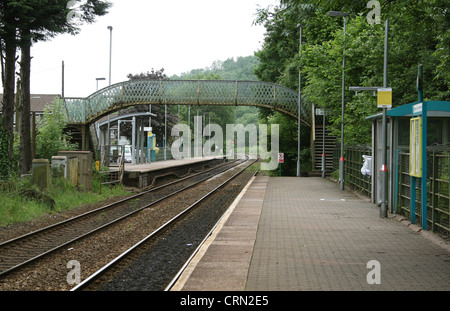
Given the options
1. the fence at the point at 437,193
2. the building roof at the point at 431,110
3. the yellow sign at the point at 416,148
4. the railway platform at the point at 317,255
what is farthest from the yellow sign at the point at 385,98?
the railway platform at the point at 317,255

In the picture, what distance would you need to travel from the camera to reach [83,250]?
1095 cm

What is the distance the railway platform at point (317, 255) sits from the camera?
23.3ft

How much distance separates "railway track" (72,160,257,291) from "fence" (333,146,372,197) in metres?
6.78

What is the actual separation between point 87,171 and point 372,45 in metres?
12.6

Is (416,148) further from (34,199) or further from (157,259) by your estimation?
(34,199)

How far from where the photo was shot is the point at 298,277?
741 centimetres

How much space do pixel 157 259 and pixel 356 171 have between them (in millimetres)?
14411

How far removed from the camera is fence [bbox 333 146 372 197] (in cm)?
2023

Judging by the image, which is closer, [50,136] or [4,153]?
[4,153]

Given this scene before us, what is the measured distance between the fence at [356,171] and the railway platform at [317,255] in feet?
16.4

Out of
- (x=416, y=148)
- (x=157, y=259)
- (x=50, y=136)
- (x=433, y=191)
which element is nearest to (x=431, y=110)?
(x=416, y=148)

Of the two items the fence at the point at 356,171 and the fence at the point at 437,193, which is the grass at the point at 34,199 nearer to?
the fence at the point at 356,171
